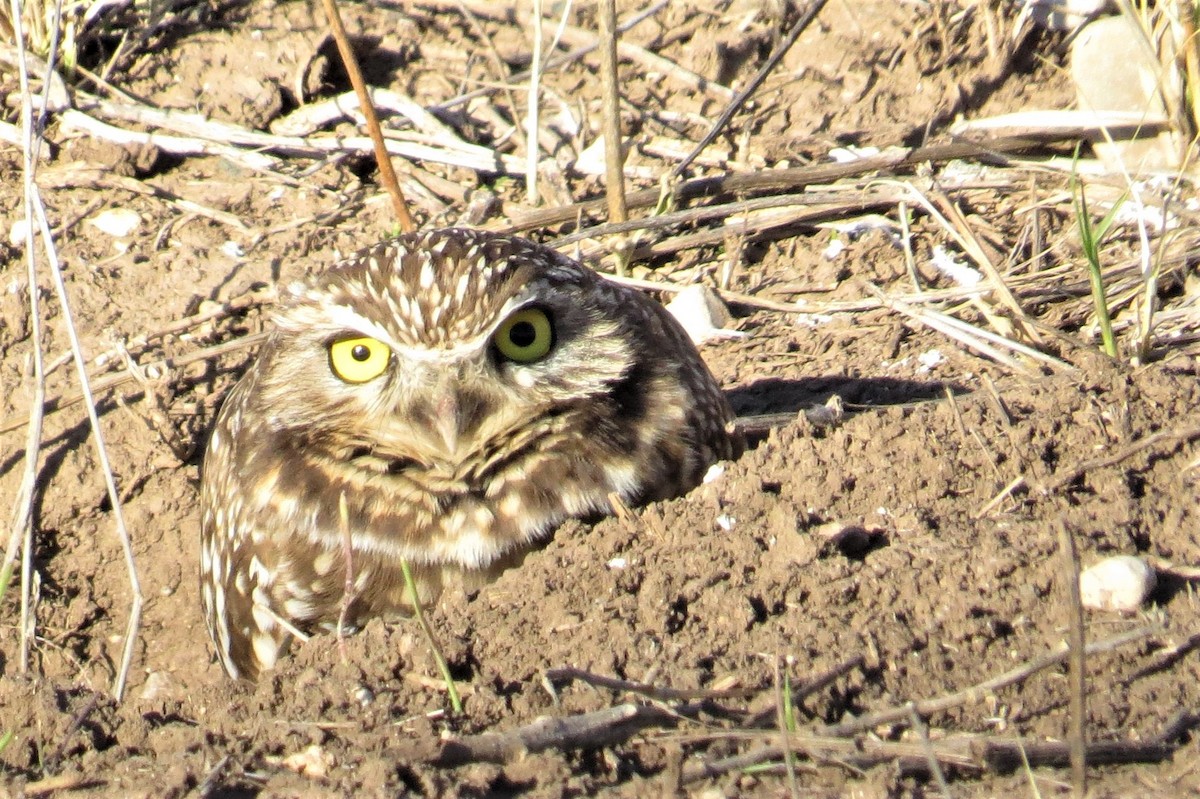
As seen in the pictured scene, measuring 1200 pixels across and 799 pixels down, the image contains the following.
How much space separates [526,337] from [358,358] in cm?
40

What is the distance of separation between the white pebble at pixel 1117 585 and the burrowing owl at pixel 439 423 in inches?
41.5

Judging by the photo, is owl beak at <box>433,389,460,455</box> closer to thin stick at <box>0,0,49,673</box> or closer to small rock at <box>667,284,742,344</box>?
thin stick at <box>0,0,49,673</box>

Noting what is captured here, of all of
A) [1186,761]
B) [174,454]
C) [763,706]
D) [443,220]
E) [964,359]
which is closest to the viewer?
[1186,761]

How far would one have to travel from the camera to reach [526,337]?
10.9 ft

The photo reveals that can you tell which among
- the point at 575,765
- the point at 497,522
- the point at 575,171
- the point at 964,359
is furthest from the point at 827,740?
the point at 575,171

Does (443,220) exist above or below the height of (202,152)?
below

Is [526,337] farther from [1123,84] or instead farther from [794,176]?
[1123,84]

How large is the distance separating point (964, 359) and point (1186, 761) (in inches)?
90.7

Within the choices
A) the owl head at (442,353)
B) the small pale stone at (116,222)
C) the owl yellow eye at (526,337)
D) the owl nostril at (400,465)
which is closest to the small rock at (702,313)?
the owl head at (442,353)

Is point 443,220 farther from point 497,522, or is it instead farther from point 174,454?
point 497,522

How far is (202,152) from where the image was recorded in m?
5.57

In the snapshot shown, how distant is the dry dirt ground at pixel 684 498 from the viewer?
8.50 ft

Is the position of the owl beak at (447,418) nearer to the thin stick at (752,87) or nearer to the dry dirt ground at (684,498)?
the dry dirt ground at (684,498)

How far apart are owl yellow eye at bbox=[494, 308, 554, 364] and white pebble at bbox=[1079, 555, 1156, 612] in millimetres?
1285
